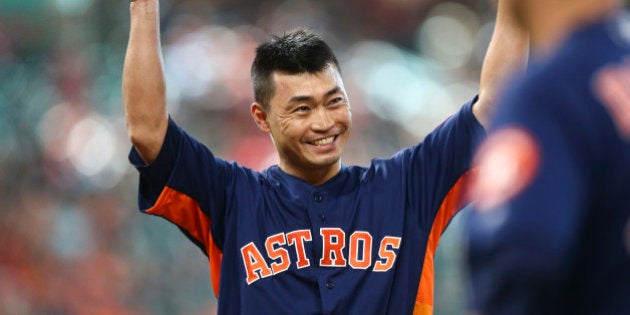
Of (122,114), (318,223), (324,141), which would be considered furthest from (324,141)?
(122,114)

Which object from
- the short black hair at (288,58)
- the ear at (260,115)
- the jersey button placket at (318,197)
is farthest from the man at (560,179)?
the ear at (260,115)

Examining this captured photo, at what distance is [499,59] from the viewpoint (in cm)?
273

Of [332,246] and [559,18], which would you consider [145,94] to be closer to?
[332,246]

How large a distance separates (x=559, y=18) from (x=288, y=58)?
2064mm

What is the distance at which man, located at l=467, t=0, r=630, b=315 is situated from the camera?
115 centimetres

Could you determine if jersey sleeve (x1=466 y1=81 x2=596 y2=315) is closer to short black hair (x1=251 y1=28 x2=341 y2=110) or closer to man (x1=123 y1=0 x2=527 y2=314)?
man (x1=123 y1=0 x2=527 y2=314)

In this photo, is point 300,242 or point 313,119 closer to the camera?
point 300,242

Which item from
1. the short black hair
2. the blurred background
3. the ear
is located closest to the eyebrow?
the short black hair

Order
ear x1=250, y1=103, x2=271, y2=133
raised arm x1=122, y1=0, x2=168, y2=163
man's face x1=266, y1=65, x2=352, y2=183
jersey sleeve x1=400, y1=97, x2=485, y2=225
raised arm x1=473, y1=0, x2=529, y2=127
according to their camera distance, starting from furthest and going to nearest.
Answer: ear x1=250, y1=103, x2=271, y2=133 → man's face x1=266, y1=65, x2=352, y2=183 → jersey sleeve x1=400, y1=97, x2=485, y2=225 → raised arm x1=122, y1=0, x2=168, y2=163 → raised arm x1=473, y1=0, x2=529, y2=127

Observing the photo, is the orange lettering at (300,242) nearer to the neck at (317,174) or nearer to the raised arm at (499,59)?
the neck at (317,174)

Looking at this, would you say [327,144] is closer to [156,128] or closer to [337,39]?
[156,128]

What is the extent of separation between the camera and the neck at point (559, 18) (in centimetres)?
122

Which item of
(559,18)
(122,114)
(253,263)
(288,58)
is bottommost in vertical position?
(253,263)

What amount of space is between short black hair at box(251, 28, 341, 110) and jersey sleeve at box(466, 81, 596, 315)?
79.7 inches
